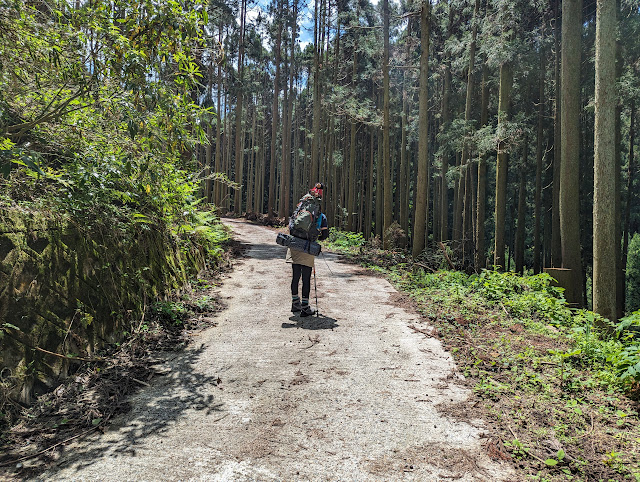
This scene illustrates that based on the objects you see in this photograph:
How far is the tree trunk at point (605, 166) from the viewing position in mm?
6676

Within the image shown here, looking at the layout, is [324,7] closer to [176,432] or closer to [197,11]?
[197,11]

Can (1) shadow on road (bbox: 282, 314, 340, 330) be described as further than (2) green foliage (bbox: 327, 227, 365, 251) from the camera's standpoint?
No

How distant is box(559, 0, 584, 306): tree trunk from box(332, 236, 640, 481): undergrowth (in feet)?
4.49

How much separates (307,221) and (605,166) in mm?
5113

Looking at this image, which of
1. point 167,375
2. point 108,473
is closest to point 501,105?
point 167,375

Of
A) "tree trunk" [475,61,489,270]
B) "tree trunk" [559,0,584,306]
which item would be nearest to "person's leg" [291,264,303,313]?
"tree trunk" [559,0,584,306]

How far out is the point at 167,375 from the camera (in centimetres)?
451

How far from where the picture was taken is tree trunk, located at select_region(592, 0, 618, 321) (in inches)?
263

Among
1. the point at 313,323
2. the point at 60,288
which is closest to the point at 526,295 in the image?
the point at 313,323

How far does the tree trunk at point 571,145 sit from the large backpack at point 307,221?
5824 mm

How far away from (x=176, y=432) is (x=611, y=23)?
860cm

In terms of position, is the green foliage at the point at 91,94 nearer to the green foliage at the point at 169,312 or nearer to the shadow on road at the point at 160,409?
the green foliage at the point at 169,312

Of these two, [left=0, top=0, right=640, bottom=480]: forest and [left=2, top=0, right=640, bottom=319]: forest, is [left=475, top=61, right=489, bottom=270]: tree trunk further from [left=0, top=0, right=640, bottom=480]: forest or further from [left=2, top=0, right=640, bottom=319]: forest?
[left=0, top=0, right=640, bottom=480]: forest

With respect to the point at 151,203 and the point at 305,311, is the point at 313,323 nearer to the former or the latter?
the point at 305,311
